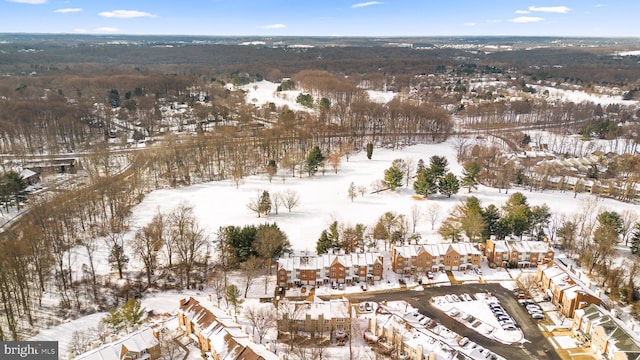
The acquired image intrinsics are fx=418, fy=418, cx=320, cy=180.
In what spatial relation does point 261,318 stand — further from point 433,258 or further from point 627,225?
point 627,225

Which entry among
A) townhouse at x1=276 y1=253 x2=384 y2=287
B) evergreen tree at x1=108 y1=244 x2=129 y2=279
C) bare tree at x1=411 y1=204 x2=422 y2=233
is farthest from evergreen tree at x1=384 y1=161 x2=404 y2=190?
evergreen tree at x1=108 y1=244 x2=129 y2=279

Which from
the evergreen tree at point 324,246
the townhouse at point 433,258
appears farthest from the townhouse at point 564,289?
the evergreen tree at point 324,246

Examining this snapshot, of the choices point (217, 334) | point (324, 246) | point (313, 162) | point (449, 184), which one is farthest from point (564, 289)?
point (313, 162)

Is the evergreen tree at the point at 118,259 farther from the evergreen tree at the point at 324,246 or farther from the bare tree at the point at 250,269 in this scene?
the evergreen tree at the point at 324,246

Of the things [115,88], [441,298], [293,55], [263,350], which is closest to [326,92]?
[115,88]

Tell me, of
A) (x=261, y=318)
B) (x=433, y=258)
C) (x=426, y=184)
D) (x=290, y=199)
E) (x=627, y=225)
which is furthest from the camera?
(x=426, y=184)

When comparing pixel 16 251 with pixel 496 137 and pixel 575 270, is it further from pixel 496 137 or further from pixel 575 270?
pixel 496 137
